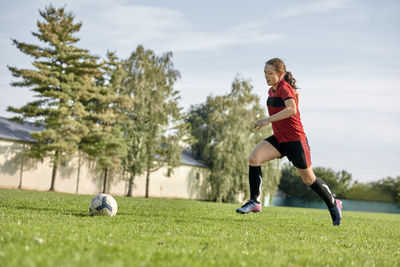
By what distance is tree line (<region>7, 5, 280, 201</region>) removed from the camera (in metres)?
32.9

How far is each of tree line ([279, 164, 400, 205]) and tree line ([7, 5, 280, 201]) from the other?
27.7 m

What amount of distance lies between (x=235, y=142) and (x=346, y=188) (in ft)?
128

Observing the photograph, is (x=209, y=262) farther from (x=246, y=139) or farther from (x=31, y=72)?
(x=246, y=139)

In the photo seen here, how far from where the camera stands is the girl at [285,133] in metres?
7.24

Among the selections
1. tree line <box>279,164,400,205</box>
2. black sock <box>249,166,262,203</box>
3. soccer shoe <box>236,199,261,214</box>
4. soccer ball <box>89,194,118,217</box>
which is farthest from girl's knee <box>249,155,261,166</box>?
tree line <box>279,164,400,205</box>

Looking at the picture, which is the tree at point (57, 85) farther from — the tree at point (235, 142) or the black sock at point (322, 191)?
the black sock at point (322, 191)

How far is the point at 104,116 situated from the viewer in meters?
35.2

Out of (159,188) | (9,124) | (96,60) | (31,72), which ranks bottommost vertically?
(159,188)

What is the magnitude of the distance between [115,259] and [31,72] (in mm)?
31673

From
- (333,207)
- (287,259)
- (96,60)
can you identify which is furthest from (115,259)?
(96,60)

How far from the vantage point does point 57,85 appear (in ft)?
107

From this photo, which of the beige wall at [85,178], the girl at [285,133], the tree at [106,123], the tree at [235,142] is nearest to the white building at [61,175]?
the beige wall at [85,178]

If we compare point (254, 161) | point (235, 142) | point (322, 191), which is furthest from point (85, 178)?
point (322, 191)

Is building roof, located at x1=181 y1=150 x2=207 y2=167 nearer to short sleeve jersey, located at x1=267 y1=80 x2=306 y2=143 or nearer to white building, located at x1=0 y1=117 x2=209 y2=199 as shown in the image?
white building, located at x1=0 y1=117 x2=209 y2=199
